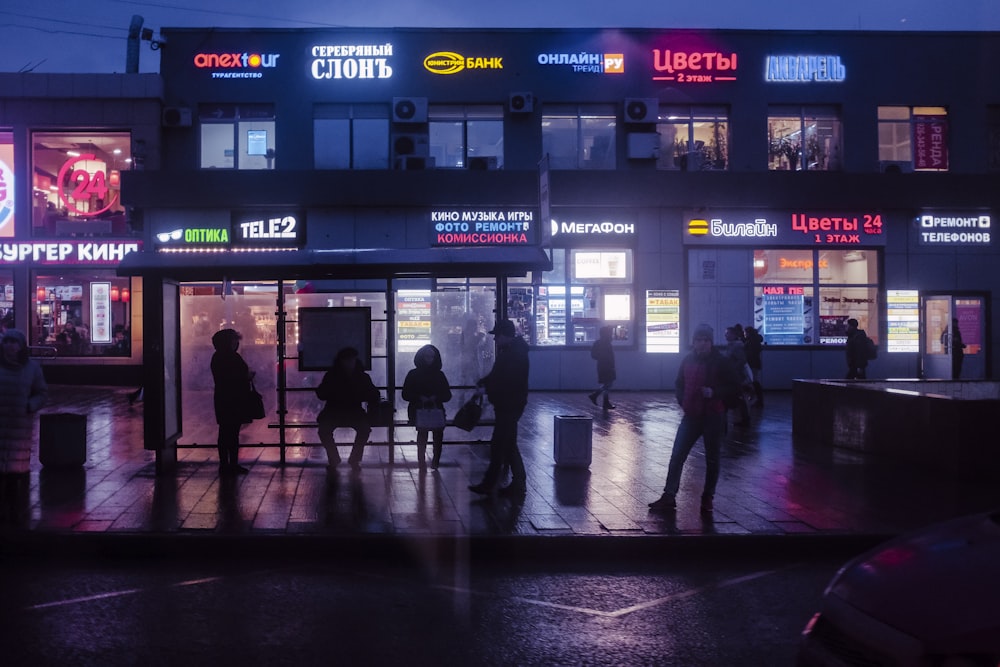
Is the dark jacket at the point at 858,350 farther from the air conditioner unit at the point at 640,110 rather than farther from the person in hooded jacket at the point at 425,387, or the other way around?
the person in hooded jacket at the point at 425,387

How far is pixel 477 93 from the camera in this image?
23.7 meters

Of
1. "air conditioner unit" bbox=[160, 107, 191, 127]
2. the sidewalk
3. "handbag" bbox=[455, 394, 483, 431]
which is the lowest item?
the sidewalk

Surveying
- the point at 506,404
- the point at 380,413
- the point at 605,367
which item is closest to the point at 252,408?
the point at 380,413

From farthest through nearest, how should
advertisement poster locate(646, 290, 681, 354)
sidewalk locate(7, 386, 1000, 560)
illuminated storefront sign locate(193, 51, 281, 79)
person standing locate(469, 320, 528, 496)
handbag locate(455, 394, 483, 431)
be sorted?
advertisement poster locate(646, 290, 681, 354) → illuminated storefront sign locate(193, 51, 281, 79) → handbag locate(455, 394, 483, 431) → person standing locate(469, 320, 528, 496) → sidewalk locate(7, 386, 1000, 560)

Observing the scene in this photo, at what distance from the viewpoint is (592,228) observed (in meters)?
23.4

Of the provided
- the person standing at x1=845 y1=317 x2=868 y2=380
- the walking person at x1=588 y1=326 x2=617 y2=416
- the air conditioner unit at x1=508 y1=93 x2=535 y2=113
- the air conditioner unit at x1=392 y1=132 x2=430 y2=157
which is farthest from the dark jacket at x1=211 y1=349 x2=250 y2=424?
the person standing at x1=845 y1=317 x2=868 y2=380

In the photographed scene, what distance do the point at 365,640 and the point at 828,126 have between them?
22.7 metres

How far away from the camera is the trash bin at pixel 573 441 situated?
444 inches

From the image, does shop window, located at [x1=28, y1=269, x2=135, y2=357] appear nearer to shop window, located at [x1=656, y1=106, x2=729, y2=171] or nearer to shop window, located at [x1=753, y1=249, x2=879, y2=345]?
shop window, located at [x1=656, y1=106, x2=729, y2=171]

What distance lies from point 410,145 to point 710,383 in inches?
628

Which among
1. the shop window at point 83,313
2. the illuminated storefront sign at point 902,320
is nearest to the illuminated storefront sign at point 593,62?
the illuminated storefront sign at point 902,320

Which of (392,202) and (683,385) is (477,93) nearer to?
(392,202)

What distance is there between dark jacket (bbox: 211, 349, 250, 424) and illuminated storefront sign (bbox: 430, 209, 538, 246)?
12266 mm

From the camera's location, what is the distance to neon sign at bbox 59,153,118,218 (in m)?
24.8
